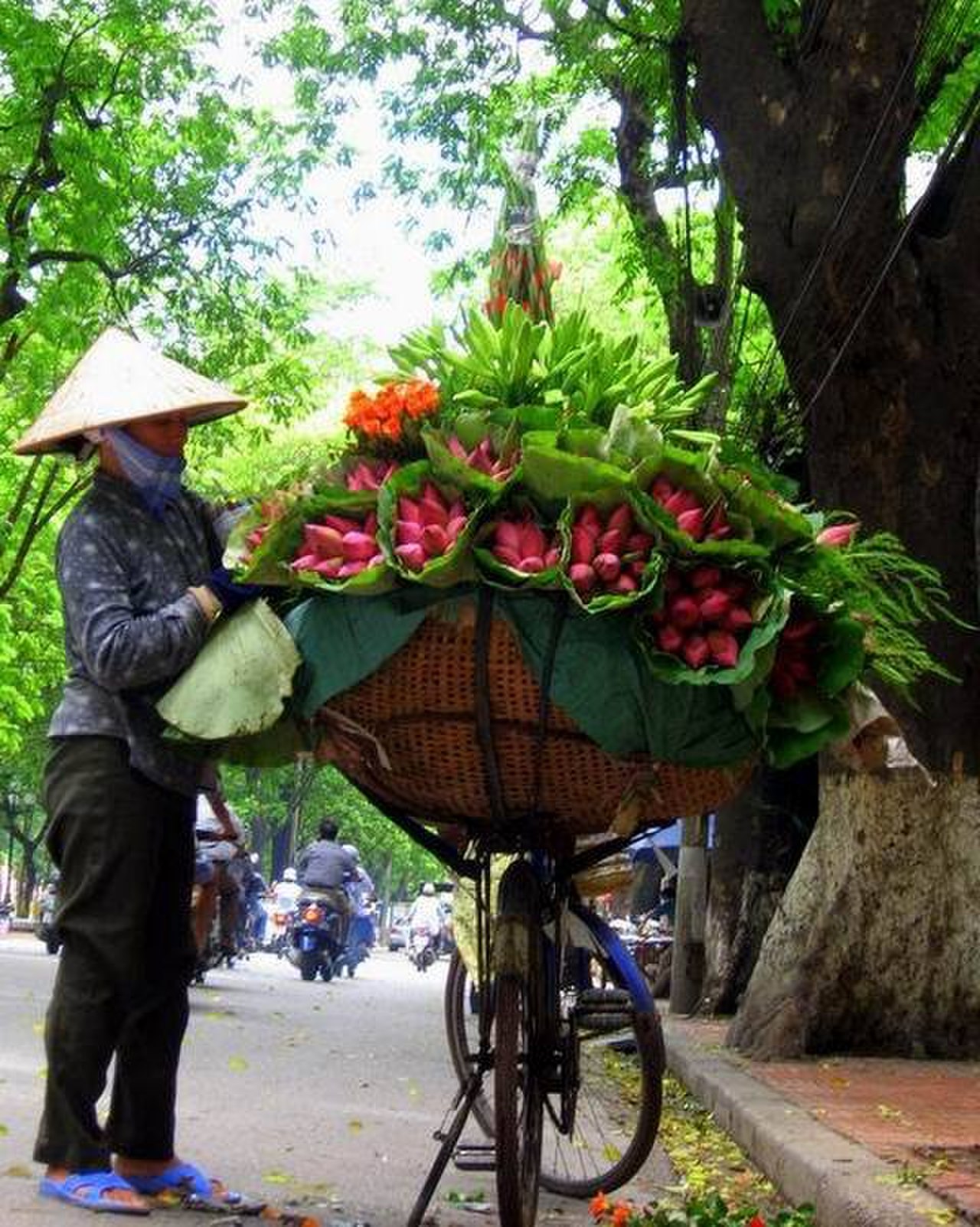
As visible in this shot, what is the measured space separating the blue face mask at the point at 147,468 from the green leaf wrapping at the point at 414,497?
95 cm

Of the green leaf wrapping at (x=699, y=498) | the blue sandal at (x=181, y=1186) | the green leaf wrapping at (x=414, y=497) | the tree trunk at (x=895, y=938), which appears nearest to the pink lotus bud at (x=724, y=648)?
the green leaf wrapping at (x=699, y=498)

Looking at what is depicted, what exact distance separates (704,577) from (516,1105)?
1244 millimetres

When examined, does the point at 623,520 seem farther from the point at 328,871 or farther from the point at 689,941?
the point at 328,871

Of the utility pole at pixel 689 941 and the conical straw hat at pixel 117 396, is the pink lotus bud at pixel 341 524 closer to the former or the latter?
the conical straw hat at pixel 117 396

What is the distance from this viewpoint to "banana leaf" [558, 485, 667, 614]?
4008mm

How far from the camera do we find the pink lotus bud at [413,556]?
13.4 ft

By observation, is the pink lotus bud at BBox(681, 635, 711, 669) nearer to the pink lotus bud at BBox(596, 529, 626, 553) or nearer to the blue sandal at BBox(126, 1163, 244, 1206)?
the pink lotus bud at BBox(596, 529, 626, 553)

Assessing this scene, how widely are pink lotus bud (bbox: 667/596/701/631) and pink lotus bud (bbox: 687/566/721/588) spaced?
3cm

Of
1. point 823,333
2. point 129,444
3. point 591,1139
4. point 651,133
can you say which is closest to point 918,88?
point 823,333

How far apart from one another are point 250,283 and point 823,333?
1070 centimetres

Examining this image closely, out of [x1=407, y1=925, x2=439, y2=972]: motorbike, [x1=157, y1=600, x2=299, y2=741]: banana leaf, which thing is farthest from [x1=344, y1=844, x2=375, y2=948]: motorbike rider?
[x1=157, y1=600, x2=299, y2=741]: banana leaf

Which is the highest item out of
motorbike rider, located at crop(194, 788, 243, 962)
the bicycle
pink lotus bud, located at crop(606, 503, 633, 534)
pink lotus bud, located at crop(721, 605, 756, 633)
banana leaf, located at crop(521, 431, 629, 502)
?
banana leaf, located at crop(521, 431, 629, 502)

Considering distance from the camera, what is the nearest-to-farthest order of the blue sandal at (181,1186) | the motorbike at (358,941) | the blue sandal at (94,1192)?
the blue sandal at (94,1192) < the blue sandal at (181,1186) < the motorbike at (358,941)

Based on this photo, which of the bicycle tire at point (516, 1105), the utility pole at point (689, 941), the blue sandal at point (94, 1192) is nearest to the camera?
the bicycle tire at point (516, 1105)
